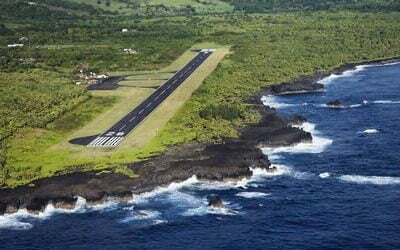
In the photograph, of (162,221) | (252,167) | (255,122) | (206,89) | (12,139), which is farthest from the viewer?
(206,89)

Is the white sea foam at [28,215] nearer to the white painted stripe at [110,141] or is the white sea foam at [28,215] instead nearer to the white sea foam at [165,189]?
the white sea foam at [165,189]

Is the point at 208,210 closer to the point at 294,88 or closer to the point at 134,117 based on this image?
the point at 134,117

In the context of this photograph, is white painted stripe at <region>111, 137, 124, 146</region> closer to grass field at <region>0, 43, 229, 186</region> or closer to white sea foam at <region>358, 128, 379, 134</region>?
grass field at <region>0, 43, 229, 186</region>

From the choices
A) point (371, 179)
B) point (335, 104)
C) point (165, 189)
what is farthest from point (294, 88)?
point (165, 189)

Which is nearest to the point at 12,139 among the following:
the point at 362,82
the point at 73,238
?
the point at 73,238

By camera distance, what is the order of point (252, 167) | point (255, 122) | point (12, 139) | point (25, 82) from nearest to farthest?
point (252, 167)
point (12, 139)
point (255, 122)
point (25, 82)

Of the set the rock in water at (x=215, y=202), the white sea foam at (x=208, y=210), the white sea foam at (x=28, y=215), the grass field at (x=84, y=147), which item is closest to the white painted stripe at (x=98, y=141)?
the grass field at (x=84, y=147)

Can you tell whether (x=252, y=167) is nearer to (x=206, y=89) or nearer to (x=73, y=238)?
(x=73, y=238)
